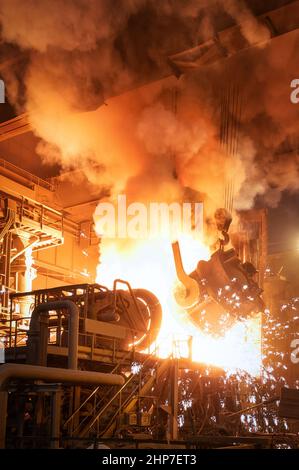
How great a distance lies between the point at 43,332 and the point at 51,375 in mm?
2248

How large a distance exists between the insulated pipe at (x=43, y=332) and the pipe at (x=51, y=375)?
83cm

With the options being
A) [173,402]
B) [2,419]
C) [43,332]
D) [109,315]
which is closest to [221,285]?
[173,402]

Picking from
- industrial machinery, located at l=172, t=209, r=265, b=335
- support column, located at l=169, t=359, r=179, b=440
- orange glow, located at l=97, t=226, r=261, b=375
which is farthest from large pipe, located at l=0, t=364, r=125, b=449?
orange glow, located at l=97, t=226, r=261, b=375

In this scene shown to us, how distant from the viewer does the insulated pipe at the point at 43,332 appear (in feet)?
35.4

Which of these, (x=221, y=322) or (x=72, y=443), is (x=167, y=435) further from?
(x=221, y=322)

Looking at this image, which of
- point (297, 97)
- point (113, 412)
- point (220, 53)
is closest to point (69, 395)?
point (113, 412)

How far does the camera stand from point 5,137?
1742cm

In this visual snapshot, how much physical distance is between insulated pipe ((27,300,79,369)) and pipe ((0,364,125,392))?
32.5 inches

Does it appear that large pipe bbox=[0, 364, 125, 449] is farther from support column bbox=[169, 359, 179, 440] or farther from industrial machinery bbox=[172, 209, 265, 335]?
industrial machinery bbox=[172, 209, 265, 335]

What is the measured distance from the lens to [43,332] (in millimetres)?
11172

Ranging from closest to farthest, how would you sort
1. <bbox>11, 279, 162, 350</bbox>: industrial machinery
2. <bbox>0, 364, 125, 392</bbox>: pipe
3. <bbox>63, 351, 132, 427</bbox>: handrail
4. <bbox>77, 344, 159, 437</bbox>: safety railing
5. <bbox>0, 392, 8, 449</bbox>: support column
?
<bbox>0, 392, 8, 449</bbox>: support column < <bbox>0, 364, 125, 392</bbox>: pipe < <bbox>63, 351, 132, 427</bbox>: handrail < <bbox>77, 344, 159, 437</bbox>: safety railing < <bbox>11, 279, 162, 350</bbox>: industrial machinery

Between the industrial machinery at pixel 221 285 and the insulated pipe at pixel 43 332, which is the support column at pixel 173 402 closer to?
the industrial machinery at pixel 221 285

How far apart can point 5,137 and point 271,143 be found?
Result: 26.9 ft

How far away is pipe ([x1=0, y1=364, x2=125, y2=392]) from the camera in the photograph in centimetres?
827
